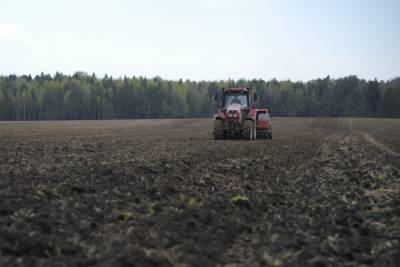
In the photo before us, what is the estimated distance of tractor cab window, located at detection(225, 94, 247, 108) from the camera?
2594 cm

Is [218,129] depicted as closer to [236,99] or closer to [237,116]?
[237,116]

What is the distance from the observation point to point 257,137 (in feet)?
92.5

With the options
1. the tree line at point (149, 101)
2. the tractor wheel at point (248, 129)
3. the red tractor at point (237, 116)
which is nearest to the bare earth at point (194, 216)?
the tractor wheel at point (248, 129)

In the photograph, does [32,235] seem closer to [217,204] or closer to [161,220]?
[161,220]

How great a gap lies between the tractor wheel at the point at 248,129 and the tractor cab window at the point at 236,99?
145cm

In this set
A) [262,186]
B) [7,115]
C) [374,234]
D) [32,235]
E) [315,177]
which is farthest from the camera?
[7,115]

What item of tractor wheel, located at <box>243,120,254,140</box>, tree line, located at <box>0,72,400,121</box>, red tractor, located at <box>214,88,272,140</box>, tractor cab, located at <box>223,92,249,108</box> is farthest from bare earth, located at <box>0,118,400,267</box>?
tree line, located at <box>0,72,400,121</box>

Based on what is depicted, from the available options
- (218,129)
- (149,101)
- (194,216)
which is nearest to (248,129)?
(218,129)

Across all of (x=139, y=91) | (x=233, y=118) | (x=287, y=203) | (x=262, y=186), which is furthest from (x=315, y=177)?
(x=139, y=91)

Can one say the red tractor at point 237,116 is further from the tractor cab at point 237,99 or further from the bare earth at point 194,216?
the bare earth at point 194,216

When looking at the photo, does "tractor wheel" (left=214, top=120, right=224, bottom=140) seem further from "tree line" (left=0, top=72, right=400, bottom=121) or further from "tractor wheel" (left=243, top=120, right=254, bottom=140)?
"tree line" (left=0, top=72, right=400, bottom=121)

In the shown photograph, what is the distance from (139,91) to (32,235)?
11582cm

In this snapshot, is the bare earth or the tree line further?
the tree line

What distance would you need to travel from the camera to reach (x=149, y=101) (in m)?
119
